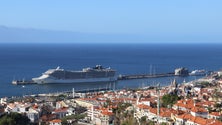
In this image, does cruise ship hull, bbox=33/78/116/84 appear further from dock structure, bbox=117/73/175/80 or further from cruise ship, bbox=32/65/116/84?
dock structure, bbox=117/73/175/80

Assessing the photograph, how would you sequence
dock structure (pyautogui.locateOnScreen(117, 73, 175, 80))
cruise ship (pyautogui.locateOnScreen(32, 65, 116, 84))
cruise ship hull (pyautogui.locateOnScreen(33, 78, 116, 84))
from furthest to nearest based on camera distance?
dock structure (pyautogui.locateOnScreen(117, 73, 175, 80))
cruise ship (pyautogui.locateOnScreen(32, 65, 116, 84))
cruise ship hull (pyautogui.locateOnScreen(33, 78, 116, 84))

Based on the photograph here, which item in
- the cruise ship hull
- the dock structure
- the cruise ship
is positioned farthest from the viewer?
the dock structure

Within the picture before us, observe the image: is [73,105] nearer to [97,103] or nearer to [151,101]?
[97,103]

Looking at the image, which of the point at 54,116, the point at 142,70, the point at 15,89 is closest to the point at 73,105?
the point at 54,116

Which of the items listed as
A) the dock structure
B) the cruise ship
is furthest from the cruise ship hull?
the dock structure

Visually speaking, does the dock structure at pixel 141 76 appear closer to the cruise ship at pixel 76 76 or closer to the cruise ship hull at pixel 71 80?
the cruise ship at pixel 76 76

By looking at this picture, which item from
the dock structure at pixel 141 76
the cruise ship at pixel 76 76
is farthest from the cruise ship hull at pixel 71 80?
the dock structure at pixel 141 76

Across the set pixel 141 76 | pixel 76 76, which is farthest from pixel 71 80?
pixel 141 76

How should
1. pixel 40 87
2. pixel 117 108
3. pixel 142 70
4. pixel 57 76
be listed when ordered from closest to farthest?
pixel 117 108 → pixel 40 87 → pixel 57 76 → pixel 142 70
